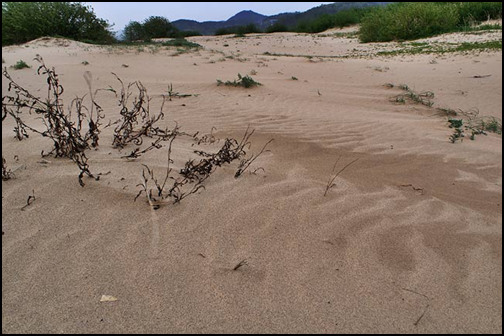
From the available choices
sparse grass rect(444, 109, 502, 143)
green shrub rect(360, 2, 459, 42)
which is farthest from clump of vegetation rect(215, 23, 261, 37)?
sparse grass rect(444, 109, 502, 143)

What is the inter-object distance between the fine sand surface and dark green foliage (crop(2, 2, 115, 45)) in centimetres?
1353

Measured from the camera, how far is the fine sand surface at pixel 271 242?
1482mm

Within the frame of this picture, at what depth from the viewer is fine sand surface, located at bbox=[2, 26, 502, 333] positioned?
1.48 metres

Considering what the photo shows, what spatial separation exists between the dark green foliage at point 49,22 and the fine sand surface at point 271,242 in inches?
532

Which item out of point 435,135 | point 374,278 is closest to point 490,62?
point 435,135

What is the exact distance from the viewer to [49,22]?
14672 millimetres

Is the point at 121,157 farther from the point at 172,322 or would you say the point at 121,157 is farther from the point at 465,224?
the point at 465,224

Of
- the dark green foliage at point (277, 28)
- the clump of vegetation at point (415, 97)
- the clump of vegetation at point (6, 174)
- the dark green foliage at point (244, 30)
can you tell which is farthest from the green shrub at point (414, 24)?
the clump of vegetation at point (6, 174)

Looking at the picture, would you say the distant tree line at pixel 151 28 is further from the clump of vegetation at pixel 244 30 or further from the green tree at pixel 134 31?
the clump of vegetation at pixel 244 30

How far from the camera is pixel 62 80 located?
6.68 m

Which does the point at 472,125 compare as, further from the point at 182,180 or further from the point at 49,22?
the point at 49,22

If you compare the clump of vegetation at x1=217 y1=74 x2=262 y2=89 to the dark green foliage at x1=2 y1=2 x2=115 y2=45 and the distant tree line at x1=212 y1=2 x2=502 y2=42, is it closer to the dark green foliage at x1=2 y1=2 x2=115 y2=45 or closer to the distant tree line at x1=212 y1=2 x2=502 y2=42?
the dark green foliage at x1=2 y1=2 x2=115 y2=45

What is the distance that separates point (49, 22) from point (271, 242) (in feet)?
53.5

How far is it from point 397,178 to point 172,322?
206cm
